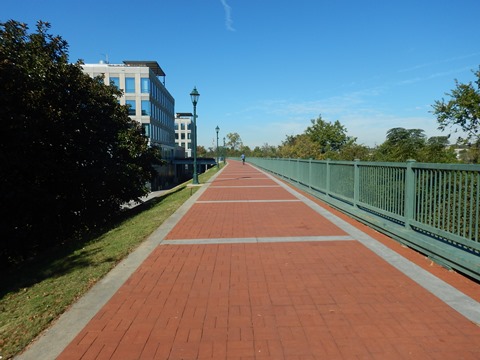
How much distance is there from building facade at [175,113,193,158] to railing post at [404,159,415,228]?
325ft

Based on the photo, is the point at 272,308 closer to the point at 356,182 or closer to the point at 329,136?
the point at 356,182

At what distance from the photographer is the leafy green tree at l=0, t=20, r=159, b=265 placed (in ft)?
31.1

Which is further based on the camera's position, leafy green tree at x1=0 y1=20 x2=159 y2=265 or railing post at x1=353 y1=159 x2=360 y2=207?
leafy green tree at x1=0 y1=20 x2=159 y2=265

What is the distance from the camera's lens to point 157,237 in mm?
6699

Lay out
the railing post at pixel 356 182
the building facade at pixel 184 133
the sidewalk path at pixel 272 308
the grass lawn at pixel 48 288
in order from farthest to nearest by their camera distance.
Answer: the building facade at pixel 184 133
the railing post at pixel 356 182
the grass lawn at pixel 48 288
the sidewalk path at pixel 272 308

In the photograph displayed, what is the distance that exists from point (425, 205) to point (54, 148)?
11.5 metres

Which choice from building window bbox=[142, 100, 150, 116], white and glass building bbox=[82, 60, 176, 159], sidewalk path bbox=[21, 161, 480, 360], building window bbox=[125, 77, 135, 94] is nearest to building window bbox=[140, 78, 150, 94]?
white and glass building bbox=[82, 60, 176, 159]

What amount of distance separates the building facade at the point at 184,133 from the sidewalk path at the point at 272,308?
99028 millimetres

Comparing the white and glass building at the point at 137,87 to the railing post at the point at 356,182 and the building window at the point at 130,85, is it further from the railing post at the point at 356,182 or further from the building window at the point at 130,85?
the railing post at the point at 356,182

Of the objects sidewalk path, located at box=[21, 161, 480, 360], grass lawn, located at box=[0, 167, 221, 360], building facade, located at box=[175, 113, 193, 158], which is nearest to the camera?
sidewalk path, located at box=[21, 161, 480, 360]

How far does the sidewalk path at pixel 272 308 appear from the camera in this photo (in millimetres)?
2879

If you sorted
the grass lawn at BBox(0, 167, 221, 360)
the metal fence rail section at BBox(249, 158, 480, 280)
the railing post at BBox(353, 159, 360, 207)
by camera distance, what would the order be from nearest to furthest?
the grass lawn at BBox(0, 167, 221, 360) → the metal fence rail section at BBox(249, 158, 480, 280) → the railing post at BBox(353, 159, 360, 207)

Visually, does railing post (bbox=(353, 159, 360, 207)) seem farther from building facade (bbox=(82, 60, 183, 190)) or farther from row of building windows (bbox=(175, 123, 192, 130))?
row of building windows (bbox=(175, 123, 192, 130))

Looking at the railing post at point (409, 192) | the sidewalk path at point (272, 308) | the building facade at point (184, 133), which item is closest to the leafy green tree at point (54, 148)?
the sidewalk path at point (272, 308)
